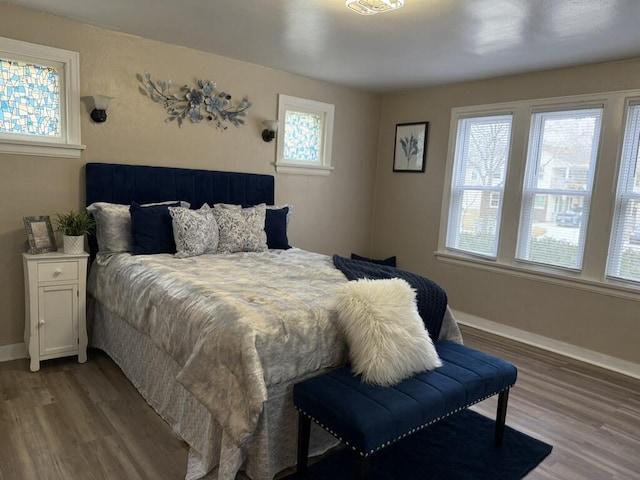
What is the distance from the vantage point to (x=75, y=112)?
3.27m

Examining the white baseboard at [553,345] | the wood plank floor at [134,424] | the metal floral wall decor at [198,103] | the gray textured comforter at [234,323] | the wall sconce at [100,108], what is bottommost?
the wood plank floor at [134,424]

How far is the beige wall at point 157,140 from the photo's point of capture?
314 cm

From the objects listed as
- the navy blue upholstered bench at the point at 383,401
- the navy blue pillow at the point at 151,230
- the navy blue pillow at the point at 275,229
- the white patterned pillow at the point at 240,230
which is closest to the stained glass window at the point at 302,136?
the navy blue pillow at the point at 275,229

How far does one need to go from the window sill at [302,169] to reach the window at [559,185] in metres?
2.01

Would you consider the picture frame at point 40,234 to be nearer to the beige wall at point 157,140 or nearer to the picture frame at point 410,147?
the beige wall at point 157,140

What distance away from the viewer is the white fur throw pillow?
78.9 inches

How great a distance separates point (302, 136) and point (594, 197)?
275 centimetres

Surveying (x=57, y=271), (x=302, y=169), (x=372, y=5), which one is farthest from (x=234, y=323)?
(x=302, y=169)

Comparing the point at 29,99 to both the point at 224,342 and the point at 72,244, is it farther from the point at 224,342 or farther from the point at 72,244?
the point at 224,342

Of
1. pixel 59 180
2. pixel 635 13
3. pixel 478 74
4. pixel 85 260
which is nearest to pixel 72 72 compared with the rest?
pixel 59 180

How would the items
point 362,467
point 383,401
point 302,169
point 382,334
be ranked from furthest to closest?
point 302,169 < point 382,334 < point 383,401 < point 362,467

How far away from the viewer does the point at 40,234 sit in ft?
10.0

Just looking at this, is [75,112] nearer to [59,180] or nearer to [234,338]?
[59,180]

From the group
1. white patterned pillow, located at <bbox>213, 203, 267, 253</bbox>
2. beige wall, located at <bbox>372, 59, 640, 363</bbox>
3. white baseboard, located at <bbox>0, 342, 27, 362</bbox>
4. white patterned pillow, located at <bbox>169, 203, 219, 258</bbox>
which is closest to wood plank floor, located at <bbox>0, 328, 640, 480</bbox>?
white baseboard, located at <bbox>0, 342, 27, 362</bbox>
